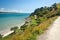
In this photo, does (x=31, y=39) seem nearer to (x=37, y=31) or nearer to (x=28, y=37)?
(x=28, y=37)

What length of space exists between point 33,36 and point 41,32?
175 cm

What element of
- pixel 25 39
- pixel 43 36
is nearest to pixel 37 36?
pixel 43 36

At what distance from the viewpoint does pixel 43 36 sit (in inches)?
578

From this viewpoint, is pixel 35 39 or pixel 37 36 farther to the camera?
pixel 37 36

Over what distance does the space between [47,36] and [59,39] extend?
1081 millimetres

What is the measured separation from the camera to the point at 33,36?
1415 centimetres

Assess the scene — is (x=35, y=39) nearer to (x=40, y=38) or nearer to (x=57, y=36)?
(x=40, y=38)

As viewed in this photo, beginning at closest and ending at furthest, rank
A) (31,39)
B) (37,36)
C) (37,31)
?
(31,39) → (37,36) → (37,31)

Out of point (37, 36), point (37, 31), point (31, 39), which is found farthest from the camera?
point (37, 31)

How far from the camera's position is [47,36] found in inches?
578

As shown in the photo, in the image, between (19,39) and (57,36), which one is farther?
(57,36)

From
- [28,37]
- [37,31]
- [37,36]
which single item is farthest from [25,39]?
[37,31]

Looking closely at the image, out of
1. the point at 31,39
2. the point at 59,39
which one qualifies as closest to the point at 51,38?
the point at 59,39

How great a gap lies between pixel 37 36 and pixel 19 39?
1.69 metres
